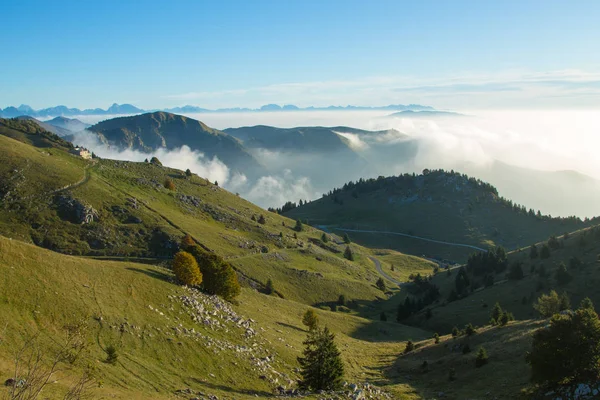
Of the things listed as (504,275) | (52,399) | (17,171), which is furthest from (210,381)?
(504,275)

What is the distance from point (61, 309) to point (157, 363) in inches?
458

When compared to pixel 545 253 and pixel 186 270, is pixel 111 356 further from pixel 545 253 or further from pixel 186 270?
pixel 545 253

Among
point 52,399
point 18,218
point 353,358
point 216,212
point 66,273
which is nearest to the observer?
point 52,399

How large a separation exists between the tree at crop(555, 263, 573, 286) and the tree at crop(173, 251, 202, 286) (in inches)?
4091

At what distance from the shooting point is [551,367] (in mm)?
43500

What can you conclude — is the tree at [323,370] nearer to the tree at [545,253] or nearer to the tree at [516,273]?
the tree at [516,273]

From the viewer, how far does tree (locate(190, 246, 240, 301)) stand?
231ft

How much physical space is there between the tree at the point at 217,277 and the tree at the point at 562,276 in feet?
315

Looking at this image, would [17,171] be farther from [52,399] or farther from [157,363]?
[52,399]

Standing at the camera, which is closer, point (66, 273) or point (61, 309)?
point (61, 309)

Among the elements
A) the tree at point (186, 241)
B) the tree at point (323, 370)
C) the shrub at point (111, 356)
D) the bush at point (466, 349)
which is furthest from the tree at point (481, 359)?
the tree at point (186, 241)

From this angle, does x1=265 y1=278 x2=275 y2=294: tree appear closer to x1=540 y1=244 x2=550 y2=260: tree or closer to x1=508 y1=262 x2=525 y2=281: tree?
x1=508 y1=262 x2=525 y2=281: tree

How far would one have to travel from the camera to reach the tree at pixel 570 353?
42.7 m

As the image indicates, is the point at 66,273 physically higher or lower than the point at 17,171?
lower
